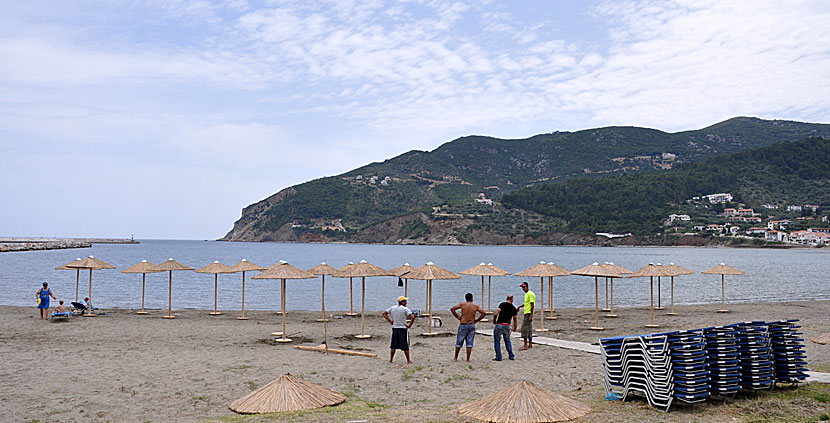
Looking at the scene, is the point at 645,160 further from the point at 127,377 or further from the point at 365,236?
the point at 127,377

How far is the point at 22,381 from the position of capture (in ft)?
32.9

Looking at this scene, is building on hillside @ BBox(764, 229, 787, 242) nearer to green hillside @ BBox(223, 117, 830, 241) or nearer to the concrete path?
green hillside @ BBox(223, 117, 830, 241)

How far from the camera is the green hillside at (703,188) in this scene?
357 feet

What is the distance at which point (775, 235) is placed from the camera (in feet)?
327

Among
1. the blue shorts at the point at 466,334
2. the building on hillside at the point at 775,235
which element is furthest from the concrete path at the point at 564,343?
the building on hillside at the point at 775,235

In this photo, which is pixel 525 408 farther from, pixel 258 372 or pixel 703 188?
pixel 703 188

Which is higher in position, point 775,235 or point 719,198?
point 719,198

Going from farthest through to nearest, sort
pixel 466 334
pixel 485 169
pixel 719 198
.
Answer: pixel 485 169, pixel 719 198, pixel 466 334

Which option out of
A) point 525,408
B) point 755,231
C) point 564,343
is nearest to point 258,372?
point 525,408

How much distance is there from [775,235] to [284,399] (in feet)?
361

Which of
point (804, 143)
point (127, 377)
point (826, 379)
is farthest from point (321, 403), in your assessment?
point (804, 143)

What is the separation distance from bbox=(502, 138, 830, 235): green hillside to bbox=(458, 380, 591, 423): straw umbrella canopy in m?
107

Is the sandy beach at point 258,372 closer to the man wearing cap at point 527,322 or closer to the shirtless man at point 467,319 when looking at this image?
the man wearing cap at point 527,322

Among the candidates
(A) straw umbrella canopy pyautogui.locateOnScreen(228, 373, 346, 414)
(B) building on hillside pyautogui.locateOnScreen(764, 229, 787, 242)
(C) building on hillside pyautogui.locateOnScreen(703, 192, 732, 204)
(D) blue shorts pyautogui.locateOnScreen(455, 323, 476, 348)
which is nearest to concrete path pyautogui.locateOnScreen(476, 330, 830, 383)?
(D) blue shorts pyautogui.locateOnScreen(455, 323, 476, 348)
